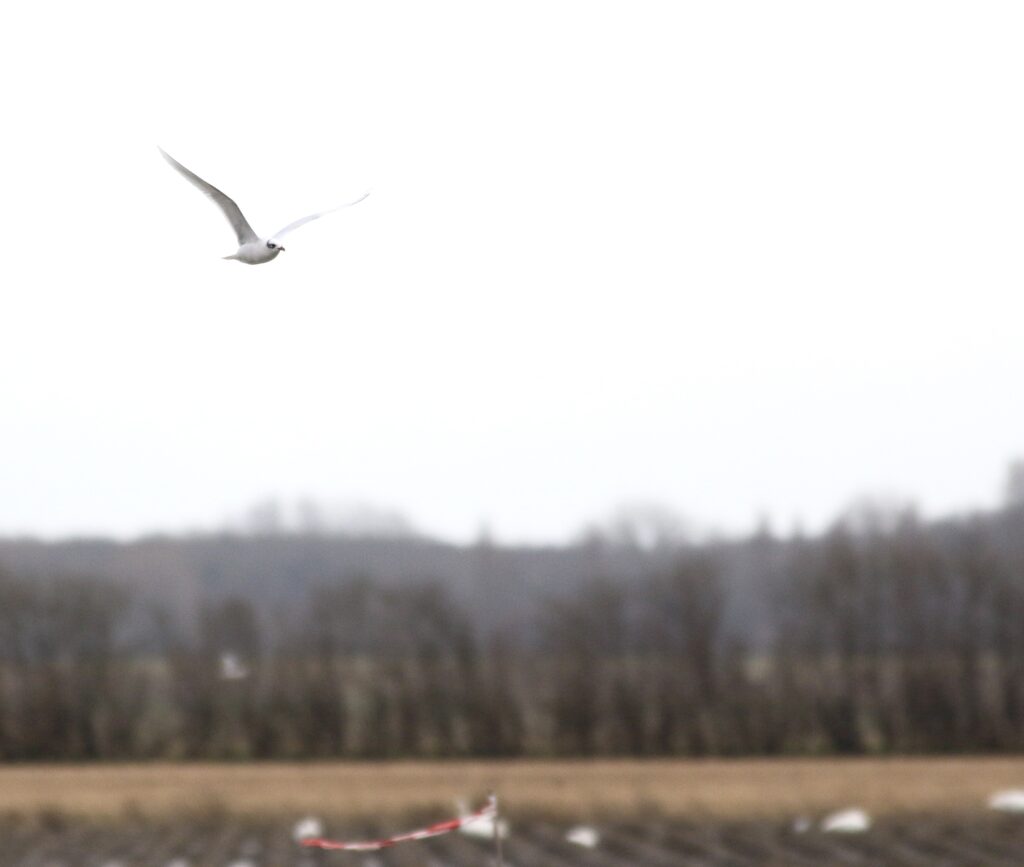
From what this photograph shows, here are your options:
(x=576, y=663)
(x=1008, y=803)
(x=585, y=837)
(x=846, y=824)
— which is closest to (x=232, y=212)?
(x=585, y=837)

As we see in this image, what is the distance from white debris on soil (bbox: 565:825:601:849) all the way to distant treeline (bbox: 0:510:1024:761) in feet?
49.0

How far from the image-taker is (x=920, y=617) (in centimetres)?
4556

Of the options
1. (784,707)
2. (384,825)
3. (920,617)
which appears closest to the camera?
(384,825)

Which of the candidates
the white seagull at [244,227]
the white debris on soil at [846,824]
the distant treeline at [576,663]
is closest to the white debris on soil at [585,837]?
the white debris on soil at [846,824]

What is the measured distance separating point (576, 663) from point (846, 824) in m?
17.6

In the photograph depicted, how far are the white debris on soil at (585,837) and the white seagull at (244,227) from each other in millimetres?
11743

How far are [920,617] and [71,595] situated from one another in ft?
64.1

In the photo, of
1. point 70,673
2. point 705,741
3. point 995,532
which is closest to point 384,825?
point 705,741

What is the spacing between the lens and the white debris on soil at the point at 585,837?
86.0 feet

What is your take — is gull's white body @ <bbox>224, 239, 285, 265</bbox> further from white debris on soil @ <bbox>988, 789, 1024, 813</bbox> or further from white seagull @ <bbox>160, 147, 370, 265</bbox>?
white debris on soil @ <bbox>988, 789, 1024, 813</bbox>

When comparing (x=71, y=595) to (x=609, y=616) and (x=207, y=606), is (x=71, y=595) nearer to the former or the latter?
(x=207, y=606)

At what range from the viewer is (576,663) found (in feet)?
146

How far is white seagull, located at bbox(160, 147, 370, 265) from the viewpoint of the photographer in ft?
54.8

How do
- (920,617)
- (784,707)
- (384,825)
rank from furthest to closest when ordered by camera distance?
(920,617), (784,707), (384,825)
